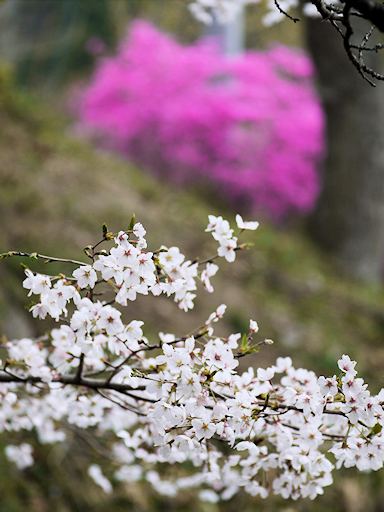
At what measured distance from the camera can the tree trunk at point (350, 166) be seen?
6.48 meters

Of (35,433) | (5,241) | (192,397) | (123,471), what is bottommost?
(192,397)

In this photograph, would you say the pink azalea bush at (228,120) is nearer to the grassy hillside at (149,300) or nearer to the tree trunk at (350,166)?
the tree trunk at (350,166)

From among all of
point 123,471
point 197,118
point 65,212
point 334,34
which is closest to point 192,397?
point 123,471

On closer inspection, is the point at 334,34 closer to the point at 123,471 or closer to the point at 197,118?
the point at 197,118

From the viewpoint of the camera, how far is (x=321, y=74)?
657 centimetres

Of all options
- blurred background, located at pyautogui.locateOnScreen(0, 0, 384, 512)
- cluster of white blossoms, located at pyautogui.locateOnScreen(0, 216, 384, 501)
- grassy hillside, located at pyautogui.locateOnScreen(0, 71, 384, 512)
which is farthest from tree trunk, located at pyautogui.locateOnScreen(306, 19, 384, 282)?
cluster of white blossoms, located at pyautogui.locateOnScreen(0, 216, 384, 501)

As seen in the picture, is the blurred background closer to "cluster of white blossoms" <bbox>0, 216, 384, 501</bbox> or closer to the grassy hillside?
the grassy hillside

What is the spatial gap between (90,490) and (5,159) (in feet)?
9.41

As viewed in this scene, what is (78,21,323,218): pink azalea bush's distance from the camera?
26.1ft

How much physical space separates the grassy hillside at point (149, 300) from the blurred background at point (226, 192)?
0.5 inches

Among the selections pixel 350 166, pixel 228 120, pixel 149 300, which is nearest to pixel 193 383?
pixel 149 300

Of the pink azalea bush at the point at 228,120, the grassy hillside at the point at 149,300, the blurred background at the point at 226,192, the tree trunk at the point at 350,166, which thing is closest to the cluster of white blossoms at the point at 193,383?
the blurred background at the point at 226,192

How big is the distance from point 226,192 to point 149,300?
150 inches

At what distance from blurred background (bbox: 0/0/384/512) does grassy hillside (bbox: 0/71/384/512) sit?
0.04 ft
